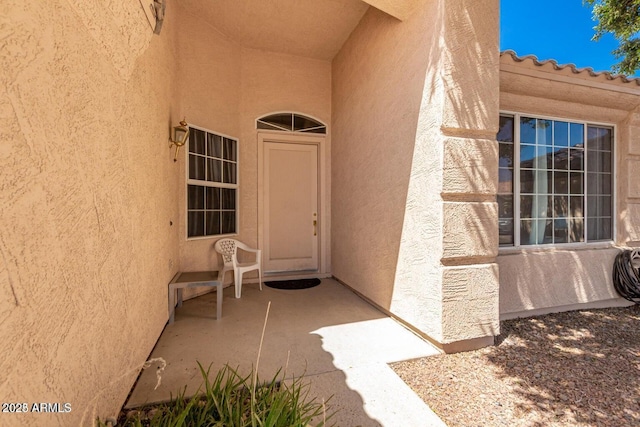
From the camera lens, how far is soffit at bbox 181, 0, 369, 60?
4.08m

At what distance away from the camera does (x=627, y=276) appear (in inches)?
154

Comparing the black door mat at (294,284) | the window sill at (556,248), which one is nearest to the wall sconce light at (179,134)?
the black door mat at (294,284)

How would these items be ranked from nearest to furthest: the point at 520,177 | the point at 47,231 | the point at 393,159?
the point at 47,231
the point at 393,159
the point at 520,177

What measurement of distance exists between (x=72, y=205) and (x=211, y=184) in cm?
330

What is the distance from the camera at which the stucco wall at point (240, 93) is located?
13.6 feet

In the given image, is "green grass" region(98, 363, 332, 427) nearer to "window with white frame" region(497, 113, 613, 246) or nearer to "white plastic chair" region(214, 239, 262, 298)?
"white plastic chair" region(214, 239, 262, 298)

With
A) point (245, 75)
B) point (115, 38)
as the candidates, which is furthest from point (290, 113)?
point (115, 38)

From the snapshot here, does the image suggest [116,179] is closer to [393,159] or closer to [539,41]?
[393,159]

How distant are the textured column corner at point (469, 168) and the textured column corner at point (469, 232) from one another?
0.12m

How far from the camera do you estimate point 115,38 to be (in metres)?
1.77

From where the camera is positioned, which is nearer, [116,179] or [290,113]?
[116,179]

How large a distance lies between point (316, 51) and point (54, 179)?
5268 mm

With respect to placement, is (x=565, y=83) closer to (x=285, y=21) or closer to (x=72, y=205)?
(x=285, y=21)

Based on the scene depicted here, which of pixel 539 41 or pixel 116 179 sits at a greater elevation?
pixel 539 41
